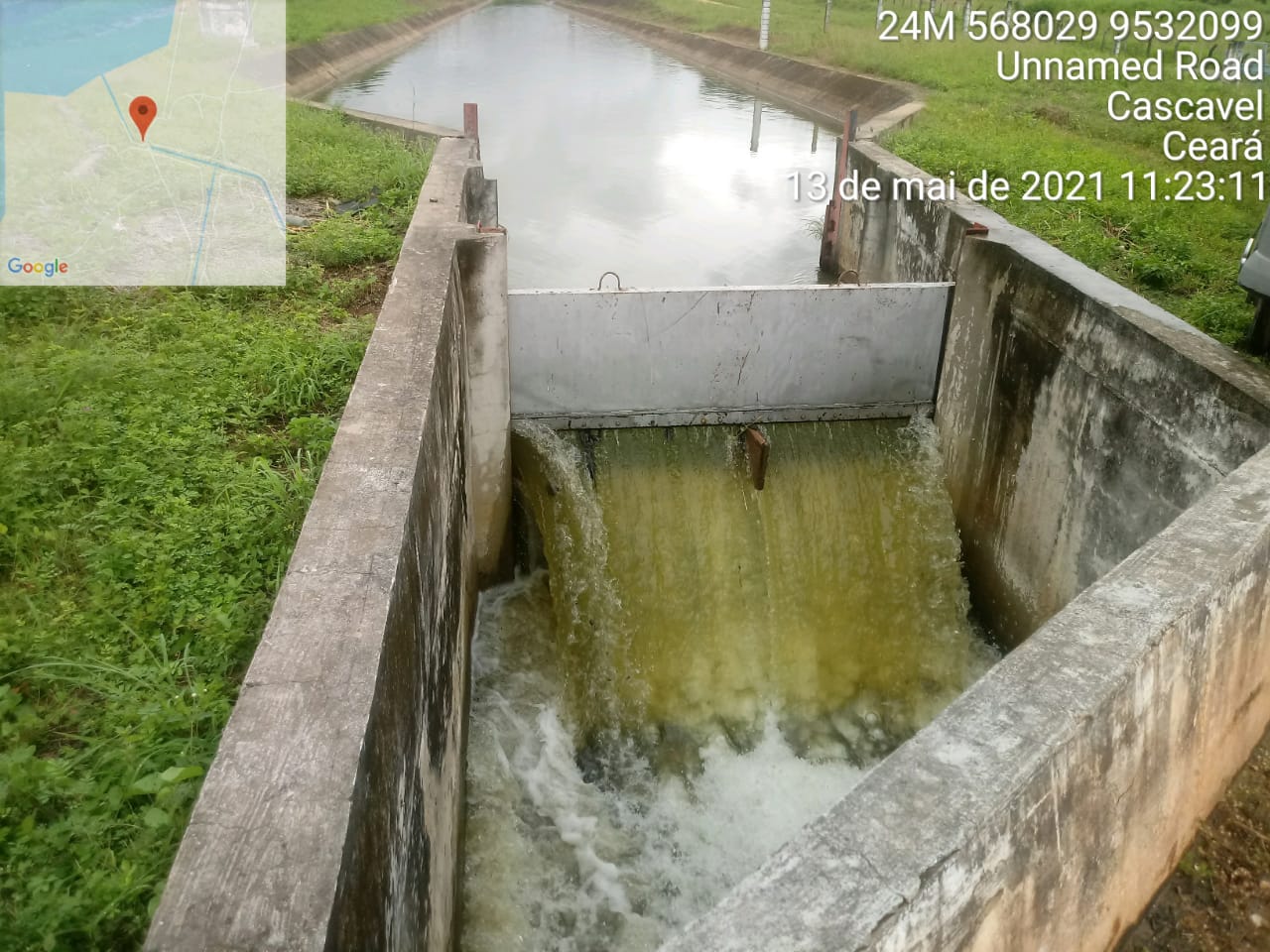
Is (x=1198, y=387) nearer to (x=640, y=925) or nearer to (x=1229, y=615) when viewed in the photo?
(x=1229, y=615)

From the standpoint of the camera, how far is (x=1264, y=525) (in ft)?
9.61

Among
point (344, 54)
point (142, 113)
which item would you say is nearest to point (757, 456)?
point (142, 113)

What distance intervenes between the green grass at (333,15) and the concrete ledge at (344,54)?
209mm

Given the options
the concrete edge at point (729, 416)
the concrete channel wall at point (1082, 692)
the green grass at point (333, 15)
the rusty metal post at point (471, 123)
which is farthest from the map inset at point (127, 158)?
the green grass at point (333, 15)

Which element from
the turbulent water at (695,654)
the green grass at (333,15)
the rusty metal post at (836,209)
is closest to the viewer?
the turbulent water at (695,654)

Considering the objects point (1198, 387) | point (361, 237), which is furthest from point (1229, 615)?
point (361, 237)

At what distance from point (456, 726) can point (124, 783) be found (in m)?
1.82

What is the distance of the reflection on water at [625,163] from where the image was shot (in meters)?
10.4

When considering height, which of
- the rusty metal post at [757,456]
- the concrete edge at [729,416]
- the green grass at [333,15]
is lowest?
the rusty metal post at [757,456]

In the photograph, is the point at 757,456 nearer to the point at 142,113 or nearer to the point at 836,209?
the point at 836,209

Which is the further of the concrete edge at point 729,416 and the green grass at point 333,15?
the green grass at point 333,15

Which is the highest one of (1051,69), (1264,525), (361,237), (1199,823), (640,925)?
(1051,69)

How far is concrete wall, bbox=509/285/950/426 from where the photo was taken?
5879mm

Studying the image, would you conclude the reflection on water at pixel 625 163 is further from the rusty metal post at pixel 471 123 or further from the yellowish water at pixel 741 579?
the yellowish water at pixel 741 579
